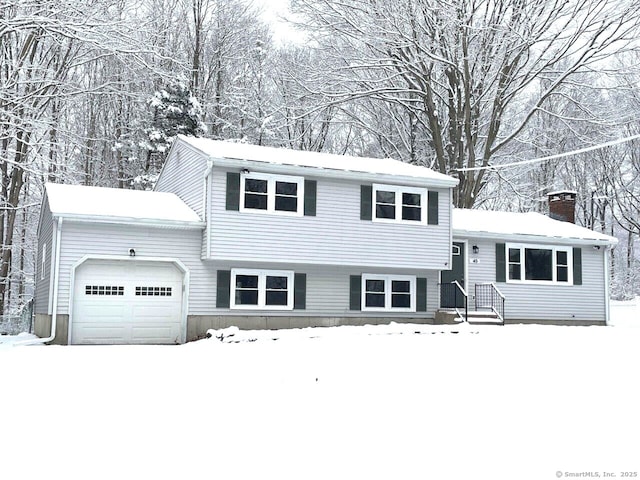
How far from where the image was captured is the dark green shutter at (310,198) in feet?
65.3

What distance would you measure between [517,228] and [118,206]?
43.6 feet

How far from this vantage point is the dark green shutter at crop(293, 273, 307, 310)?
66.2 feet

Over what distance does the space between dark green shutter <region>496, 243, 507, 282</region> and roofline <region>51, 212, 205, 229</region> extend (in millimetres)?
10037

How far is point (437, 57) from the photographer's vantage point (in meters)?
25.4

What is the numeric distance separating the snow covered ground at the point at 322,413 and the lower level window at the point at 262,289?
499 cm

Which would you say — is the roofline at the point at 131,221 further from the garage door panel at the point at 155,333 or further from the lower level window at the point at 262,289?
the garage door panel at the point at 155,333

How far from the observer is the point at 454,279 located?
22.8 m

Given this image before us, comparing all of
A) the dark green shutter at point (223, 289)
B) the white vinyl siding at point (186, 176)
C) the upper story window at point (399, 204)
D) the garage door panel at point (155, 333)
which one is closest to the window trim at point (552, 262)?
the upper story window at point (399, 204)

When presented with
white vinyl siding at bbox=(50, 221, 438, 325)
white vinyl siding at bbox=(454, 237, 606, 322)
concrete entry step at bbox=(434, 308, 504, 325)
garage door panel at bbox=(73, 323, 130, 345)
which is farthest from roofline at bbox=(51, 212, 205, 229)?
white vinyl siding at bbox=(454, 237, 606, 322)

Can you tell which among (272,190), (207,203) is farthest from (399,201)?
(207,203)

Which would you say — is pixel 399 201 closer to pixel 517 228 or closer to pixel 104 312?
pixel 517 228

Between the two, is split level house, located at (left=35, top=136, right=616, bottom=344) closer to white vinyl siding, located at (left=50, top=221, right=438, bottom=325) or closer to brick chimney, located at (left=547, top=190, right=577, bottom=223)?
white vinyl siding, located at (left=50, top=221, right=438, bottom=325)

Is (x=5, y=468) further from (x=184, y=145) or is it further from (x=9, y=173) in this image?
(x=9, y=173)

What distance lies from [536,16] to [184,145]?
551 inches
